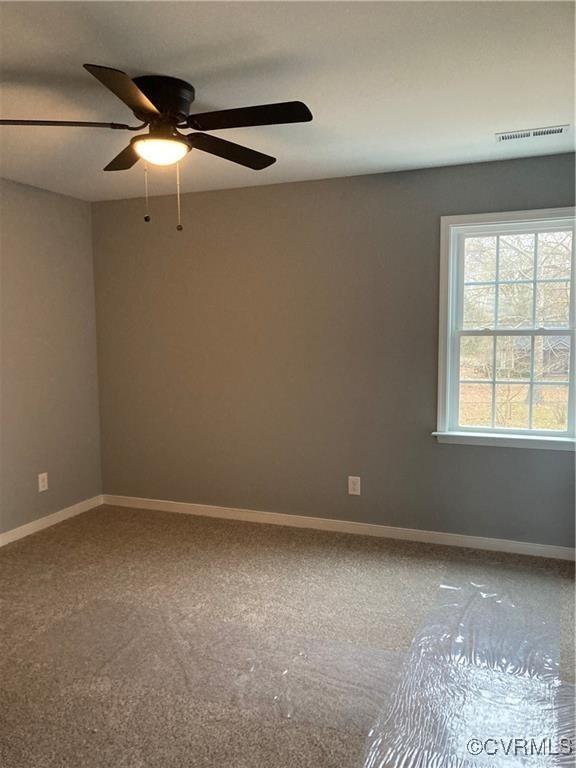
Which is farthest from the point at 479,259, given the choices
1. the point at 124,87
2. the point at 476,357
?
the point at 124,87

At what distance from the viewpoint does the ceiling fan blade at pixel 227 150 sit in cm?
226

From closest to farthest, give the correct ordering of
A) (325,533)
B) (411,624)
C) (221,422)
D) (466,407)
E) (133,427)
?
1. (411,624)
2. (466,407)
3. (325,533)
4. (221,422)
5. (133,427)

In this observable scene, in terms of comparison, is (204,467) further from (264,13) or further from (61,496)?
(264,13)

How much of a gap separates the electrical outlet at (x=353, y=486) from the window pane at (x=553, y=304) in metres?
1.51

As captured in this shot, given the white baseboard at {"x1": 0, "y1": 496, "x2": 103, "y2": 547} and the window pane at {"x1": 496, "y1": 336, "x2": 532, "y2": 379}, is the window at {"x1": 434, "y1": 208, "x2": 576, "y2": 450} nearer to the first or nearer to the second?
the window pane at {"x1": 496, "y1": 336, "x2": 532, "y2": 379}

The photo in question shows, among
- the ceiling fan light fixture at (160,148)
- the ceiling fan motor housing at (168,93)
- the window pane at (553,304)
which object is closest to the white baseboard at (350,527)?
the window pane at (553,304)

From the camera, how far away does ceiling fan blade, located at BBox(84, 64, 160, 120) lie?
166 cm

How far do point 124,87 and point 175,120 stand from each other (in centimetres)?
45

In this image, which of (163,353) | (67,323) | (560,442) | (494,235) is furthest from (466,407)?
(67,323)

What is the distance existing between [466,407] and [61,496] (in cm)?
293

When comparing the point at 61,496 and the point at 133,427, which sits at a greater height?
the point at 133,427

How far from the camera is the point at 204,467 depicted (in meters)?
4.18

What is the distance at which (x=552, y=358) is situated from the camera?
334 cm

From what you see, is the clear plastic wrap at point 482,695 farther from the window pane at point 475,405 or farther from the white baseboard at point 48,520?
the white baseboard at point 48,520
